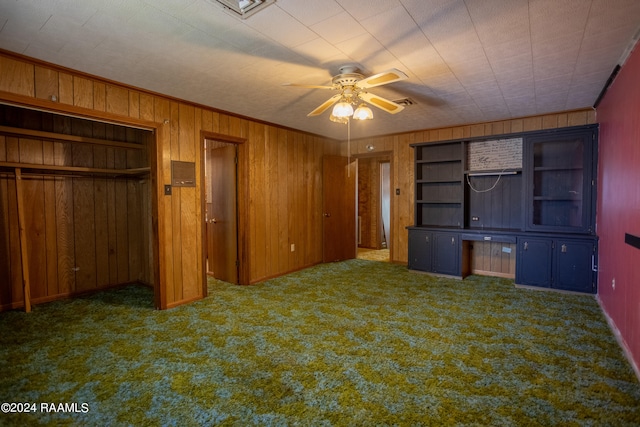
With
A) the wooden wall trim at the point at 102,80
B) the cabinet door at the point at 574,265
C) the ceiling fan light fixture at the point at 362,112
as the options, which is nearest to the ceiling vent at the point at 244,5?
the ceiling fan light fixture at the point at 362,112

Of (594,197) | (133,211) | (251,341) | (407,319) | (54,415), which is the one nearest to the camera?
(54,415)

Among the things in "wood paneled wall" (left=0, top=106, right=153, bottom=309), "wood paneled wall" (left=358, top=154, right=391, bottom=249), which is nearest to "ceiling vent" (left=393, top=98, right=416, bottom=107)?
"wood paneled wall" (left=0, top=106, right=153, bottom=309)

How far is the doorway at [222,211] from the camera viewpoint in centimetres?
471

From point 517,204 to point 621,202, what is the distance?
6.94 feet

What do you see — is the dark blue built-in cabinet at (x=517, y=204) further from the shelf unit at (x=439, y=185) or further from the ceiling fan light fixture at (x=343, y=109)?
the ceiling fan light fixture at (x=343, y=109)

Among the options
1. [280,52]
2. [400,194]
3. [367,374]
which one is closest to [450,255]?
[400,194]

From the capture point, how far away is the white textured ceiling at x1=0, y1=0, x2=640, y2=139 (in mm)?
1991

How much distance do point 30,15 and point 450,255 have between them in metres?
5.19

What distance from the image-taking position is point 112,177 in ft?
14.7

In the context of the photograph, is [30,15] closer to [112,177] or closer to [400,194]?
[112,177]

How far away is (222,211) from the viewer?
492 centimetres

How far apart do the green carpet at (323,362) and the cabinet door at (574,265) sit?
0.18 metres

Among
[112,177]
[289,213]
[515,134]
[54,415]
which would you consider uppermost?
[515,134]

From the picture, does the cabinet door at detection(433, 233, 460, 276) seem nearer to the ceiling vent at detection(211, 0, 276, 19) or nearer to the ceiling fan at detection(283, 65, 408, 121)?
the ceiling fan at detection(283, 65, 408, 121)
